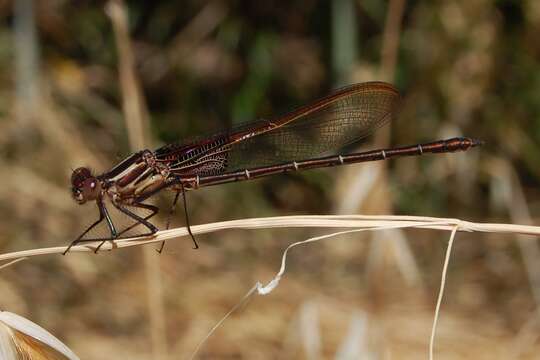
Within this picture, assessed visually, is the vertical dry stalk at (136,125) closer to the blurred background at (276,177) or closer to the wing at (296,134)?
the wing at (296,134)

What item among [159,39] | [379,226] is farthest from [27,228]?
[379,226]

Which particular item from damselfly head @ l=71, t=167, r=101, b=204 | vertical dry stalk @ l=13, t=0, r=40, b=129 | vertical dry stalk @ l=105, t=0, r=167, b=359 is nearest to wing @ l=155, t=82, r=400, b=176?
vertical dry stalk @ l=105, t=0, r=167, b=359

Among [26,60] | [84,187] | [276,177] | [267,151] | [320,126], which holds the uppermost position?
[26,60]

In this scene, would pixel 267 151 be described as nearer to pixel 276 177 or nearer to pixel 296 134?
pixel 296 134

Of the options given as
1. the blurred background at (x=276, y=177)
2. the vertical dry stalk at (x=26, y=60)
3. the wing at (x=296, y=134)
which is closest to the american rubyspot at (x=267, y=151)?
the wing at (x=296, y=134)

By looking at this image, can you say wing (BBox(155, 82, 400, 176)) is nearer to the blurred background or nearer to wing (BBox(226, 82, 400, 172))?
A: wing (BBox(226, 82, 400, 172))

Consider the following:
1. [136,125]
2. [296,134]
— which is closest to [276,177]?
[296,134]
